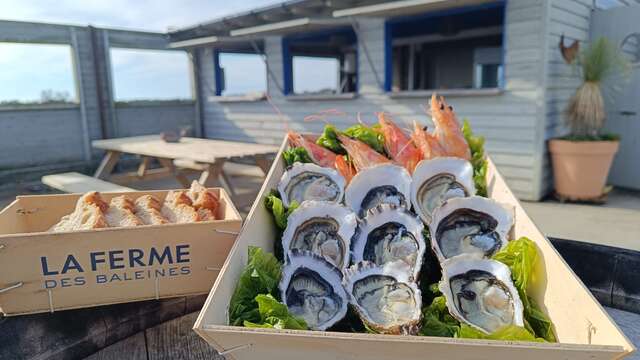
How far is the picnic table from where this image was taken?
4781 millimetres

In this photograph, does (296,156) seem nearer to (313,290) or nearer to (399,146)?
(399,146)

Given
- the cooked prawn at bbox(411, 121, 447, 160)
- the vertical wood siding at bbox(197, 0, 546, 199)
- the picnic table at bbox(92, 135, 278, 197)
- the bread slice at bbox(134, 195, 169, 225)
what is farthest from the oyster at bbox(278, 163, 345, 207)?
the picnic table at bbox(92, 135, 278, 197)

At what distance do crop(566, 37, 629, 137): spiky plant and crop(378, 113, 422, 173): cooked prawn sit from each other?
4027mm

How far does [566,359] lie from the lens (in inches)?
37.0

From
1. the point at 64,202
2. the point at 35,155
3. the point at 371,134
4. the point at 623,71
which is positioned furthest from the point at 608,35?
the point at 35,155

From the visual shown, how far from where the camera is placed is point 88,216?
179 cm

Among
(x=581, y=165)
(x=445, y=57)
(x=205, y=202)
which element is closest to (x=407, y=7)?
(x=581, y=165)

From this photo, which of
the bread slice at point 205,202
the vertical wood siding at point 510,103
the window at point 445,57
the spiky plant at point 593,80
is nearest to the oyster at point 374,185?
the bread slice at point 205,202

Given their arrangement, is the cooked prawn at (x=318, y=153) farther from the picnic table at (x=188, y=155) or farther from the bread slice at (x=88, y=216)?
the picnic table at (x=188, y=155)

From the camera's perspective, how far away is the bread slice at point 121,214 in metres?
1.76

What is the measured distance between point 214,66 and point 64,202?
7.98 meters

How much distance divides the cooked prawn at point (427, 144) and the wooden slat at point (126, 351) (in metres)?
1.37

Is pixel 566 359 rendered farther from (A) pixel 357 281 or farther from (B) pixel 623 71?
(B) pixel 623 71

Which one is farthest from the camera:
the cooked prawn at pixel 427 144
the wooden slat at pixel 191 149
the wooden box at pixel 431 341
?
the wooden slat at pixel 191 149
